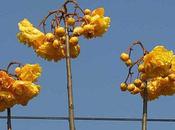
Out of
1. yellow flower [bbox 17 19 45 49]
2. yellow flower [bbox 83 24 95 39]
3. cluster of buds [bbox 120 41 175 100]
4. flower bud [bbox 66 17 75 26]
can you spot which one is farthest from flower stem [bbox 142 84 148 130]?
yellow flower [bbox 17 19 45 49]

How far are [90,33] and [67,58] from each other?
0.35 metres

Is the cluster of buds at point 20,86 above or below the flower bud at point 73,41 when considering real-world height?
below

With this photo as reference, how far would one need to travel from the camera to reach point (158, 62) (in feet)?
10.5

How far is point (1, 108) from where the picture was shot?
2967 millimetres

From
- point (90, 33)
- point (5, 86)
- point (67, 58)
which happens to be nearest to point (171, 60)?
point (90, 33)

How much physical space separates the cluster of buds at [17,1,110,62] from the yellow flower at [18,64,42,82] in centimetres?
9

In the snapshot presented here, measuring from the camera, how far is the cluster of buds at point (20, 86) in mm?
2983

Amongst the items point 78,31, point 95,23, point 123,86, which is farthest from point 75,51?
point 123,86

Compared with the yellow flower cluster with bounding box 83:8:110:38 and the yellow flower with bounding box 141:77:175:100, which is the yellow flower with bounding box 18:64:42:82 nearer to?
the yellow flower cluster with bounding box 83:8:110:38

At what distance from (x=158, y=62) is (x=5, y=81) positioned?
32.8 inches

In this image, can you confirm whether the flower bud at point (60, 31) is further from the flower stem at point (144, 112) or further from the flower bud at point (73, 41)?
the flower stem at point (144, 112)

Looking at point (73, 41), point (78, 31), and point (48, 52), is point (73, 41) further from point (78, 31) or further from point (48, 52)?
point (48, 52)

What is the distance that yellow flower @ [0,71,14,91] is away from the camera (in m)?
3.06

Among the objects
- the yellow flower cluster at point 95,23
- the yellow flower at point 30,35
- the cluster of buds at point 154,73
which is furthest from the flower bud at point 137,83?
the yellow flower at point 30,35
